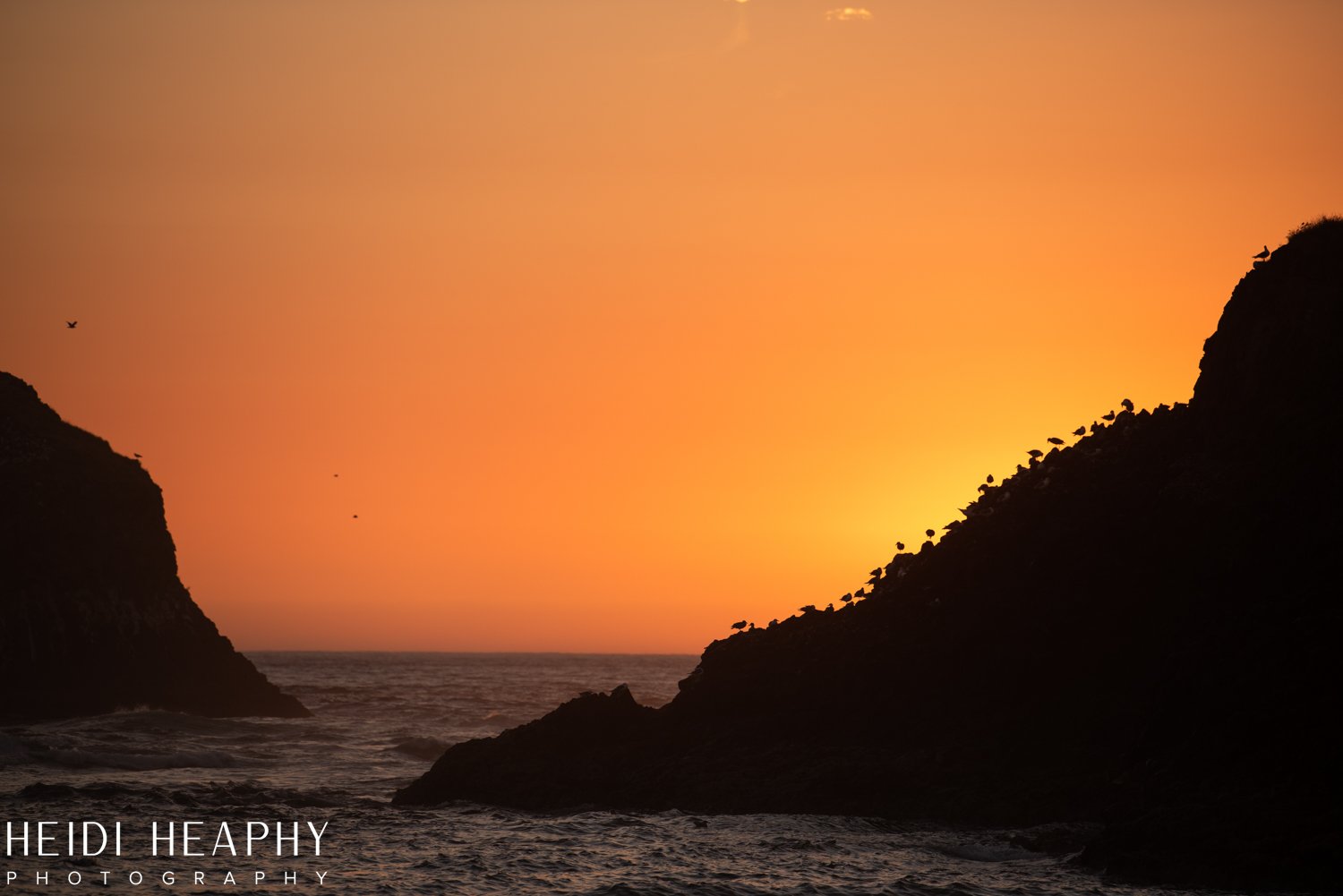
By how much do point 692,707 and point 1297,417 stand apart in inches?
659

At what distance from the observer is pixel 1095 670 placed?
31.2 meters

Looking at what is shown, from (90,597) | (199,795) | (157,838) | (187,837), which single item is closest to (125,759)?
(199,795)

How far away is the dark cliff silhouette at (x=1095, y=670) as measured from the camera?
25906mm

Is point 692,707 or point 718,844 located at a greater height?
point 692,707

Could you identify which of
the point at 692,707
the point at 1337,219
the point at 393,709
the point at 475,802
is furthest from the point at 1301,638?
the point at 393,709

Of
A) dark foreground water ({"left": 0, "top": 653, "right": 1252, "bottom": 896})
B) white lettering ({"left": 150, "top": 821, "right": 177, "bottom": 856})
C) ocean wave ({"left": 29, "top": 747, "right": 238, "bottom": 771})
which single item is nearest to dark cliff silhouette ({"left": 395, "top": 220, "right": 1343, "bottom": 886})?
dark foreground water ({"left": 0, "top": 653, "right": 1252, "bottom": 896})

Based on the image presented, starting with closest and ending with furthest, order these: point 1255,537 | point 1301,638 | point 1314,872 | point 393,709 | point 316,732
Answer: point 1314,872, point 1301,638, point 1255,537, point 316,732, point 393,709

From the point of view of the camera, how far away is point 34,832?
28250mm

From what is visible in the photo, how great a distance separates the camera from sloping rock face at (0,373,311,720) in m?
63.6

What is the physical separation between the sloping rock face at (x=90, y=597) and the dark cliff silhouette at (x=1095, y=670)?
36.4 metres

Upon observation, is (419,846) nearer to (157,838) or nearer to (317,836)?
(317,836)

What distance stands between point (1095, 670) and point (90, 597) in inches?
2113

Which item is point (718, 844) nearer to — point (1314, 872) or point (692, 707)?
point (692, 707)

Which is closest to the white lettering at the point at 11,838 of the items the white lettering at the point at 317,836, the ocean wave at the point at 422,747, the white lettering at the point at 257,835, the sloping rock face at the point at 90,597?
the white lettering at the point at 257,835
